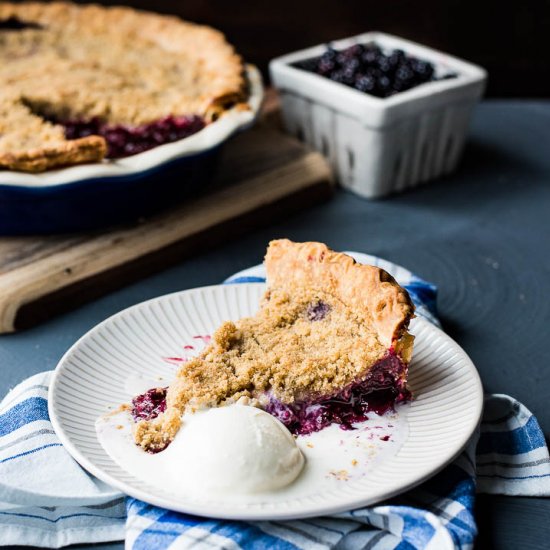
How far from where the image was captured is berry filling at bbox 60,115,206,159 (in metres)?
2.68

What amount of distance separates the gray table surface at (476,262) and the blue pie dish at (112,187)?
9.2 inches

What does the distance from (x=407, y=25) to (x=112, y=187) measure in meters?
2.19

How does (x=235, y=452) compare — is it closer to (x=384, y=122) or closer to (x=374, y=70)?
(x=384, y=122)

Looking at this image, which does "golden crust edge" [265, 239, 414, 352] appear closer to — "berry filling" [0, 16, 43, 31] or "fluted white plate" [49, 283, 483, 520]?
"fluted white plate" [49, 283, 483, 520]

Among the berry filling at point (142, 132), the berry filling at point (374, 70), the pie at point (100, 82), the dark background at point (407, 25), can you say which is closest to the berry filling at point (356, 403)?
the pie at point (100, 82)

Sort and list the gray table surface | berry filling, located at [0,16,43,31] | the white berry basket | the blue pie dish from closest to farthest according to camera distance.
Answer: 1. the gray table surface
2. the blue pie dish
3. the white berry basket
4. berry filling, located at [0,16,43,31]

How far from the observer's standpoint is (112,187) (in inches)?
96.9

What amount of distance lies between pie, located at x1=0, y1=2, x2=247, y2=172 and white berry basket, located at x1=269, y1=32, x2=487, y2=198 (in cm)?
27

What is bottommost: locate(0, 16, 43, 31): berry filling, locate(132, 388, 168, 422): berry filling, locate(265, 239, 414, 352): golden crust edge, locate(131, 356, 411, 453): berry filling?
locate(0, 16, 43, 31): berry filling

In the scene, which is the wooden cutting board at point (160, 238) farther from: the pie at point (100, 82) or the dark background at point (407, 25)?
the dark background at point (407, 25)

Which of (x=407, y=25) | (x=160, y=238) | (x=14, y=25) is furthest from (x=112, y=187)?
(x=407, y=25)

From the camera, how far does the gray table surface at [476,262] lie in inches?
80.7

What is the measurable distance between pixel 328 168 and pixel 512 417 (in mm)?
1397

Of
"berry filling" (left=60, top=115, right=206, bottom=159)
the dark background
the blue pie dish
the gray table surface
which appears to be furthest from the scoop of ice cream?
the dark background
